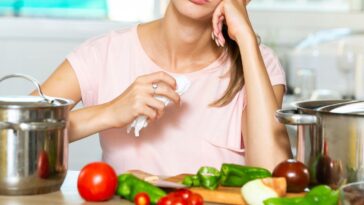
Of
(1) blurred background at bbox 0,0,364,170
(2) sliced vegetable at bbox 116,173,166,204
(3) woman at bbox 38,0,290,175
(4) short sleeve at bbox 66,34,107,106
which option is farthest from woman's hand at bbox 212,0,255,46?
(1) blurred background at bbox 0,0,364,170

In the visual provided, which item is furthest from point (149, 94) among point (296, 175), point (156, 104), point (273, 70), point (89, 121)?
point (273, 70)

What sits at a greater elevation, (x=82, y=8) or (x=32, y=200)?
(x=82, y=8)

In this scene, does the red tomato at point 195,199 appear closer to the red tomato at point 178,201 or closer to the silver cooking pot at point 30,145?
the red tomato at point 178,201

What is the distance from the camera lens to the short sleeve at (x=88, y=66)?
2.30m

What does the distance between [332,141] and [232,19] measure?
62 cm

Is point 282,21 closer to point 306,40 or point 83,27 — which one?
point 306,40

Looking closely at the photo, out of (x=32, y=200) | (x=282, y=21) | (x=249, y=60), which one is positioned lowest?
(x=32, y=200)

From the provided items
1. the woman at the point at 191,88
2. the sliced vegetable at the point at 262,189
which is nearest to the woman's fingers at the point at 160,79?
the woman at the point at 191,88

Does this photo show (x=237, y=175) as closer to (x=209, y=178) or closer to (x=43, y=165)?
(x=209, y=178)

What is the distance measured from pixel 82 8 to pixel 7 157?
8.97ft

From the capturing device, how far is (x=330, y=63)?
4.29m

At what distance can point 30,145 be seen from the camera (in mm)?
1654

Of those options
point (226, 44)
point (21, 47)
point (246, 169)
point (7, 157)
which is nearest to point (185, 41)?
point (226, 44)

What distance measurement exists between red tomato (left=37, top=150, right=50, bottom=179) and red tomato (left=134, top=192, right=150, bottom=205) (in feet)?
0.65
